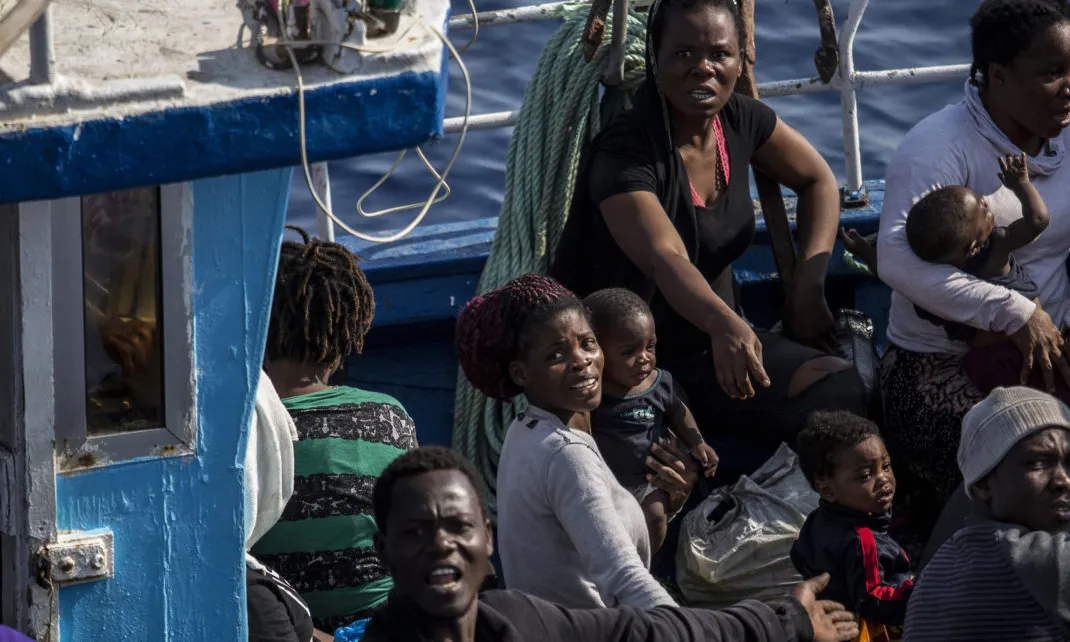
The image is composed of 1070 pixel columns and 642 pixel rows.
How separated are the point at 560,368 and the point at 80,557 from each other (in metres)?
1.10

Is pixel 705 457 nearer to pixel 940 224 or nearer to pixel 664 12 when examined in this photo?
pixel 940 224

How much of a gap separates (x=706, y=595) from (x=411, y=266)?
1.50 m

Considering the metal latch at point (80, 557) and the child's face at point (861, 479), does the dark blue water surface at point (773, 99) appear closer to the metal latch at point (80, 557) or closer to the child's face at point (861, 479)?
the child's face at point (861, 479)

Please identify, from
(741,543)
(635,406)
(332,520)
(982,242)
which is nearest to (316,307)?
(332,520)

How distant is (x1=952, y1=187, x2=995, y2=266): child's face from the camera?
4184mm

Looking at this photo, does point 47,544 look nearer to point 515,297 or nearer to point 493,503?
point 515,297

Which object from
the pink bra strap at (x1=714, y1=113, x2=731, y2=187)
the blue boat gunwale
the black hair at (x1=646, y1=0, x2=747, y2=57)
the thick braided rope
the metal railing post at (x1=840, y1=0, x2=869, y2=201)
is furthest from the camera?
the metal railing post at (x1=840, y1=0, x2=869, y2=201)

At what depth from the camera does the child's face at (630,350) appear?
377 cm

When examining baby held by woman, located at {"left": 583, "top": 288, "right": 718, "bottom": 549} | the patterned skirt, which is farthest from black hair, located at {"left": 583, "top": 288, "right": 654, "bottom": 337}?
the patterned skirt

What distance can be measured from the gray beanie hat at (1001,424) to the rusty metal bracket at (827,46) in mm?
2043

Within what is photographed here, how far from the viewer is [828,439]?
3.70 m

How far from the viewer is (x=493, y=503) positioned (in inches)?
182

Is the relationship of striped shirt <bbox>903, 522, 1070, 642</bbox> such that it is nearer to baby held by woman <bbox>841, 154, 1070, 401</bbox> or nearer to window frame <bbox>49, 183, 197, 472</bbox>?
baby held by woman <bbox>841, 154, 1070, 401</bbox>

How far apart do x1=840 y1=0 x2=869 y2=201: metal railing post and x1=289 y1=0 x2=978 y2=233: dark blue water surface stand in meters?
3.30
